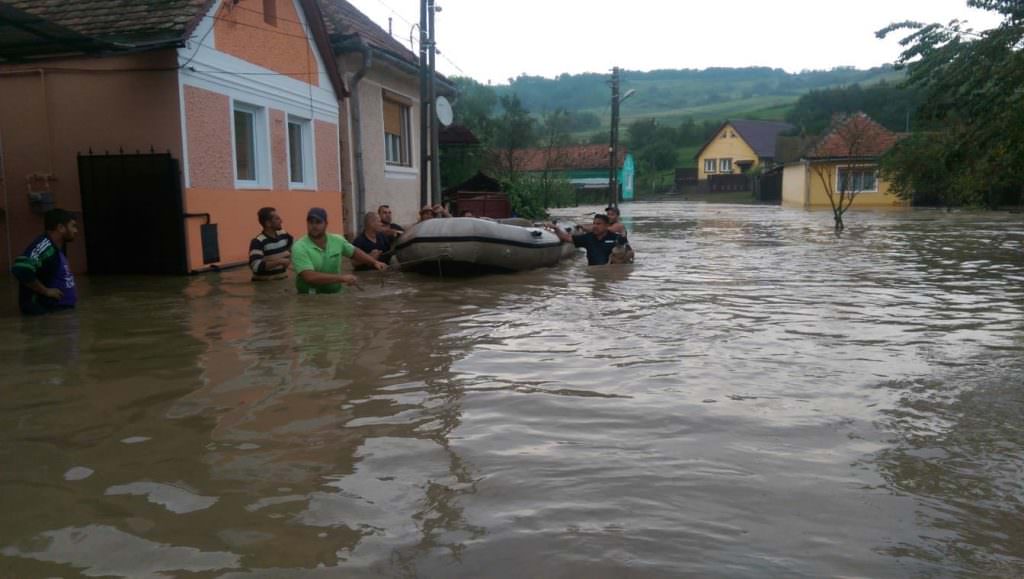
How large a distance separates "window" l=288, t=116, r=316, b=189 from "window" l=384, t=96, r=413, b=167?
11.6 ft

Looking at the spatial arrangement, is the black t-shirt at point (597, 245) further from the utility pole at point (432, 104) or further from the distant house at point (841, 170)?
the distant house at point (841, 170)

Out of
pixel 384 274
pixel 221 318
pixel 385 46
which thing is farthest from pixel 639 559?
pixel 385 46

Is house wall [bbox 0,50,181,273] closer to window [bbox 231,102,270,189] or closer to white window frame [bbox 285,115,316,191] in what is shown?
window [bbox 231,102,270,189]

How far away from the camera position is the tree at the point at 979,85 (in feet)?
46.8

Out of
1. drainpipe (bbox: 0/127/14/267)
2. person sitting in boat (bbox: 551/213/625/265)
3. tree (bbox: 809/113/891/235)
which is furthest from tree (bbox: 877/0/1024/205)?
tree (bbox: 809/113/891/235)

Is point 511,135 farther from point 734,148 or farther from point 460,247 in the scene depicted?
point 734,148

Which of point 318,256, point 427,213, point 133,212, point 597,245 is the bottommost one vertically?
point 597,245

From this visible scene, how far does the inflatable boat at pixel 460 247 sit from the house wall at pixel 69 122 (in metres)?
3.14

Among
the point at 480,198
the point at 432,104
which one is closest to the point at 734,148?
the point at 480,198

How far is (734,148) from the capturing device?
3073 inches

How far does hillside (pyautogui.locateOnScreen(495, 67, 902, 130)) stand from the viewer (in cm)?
11788

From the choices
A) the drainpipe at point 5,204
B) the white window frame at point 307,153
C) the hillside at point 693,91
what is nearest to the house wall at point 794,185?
the white window frame at point 307,153

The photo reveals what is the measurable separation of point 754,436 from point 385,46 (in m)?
15.1

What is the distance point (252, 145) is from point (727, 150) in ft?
229
